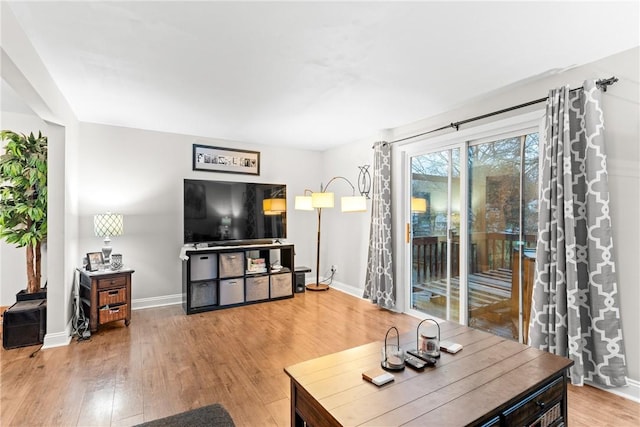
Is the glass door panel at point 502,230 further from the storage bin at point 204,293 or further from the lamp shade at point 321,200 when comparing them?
the storage bin at point 204,293

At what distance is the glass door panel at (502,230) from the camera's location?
2.88 metres

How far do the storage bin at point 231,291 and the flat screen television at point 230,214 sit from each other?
589mm

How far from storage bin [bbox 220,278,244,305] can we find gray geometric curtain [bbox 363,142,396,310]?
1792mm

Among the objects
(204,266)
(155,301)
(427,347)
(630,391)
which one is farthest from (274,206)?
(630,391)

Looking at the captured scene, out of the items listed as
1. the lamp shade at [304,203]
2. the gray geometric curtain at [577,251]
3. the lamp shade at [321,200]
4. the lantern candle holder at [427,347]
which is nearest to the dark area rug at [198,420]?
the lantern candle holder at [427,347]

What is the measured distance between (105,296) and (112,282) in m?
0.15

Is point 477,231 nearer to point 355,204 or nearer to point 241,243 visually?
point 355,204

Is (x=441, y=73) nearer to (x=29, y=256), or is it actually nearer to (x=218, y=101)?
(x=218, y=101)

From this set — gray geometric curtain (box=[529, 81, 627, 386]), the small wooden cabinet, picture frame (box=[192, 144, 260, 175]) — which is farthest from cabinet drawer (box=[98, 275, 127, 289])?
gray geometric curtain (box=[529, 81, 627, 386])

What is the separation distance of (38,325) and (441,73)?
4283 mm

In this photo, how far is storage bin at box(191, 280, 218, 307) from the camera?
3.99 metres

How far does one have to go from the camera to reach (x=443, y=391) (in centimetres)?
135

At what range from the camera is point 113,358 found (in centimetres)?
273

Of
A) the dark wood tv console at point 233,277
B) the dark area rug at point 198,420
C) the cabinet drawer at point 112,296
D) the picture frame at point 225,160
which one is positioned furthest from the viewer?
the picture frame at point 225,160
